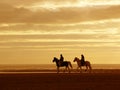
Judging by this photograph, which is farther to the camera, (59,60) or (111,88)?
(59,60)

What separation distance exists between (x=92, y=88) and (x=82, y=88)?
623mm

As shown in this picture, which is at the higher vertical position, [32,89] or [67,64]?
[67,64]

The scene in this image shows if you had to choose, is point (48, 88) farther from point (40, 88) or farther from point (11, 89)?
point (11, 89)

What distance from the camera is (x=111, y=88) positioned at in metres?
29.1

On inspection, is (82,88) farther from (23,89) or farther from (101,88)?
(23,89)

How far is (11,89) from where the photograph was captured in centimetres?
2892

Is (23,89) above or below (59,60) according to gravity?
below

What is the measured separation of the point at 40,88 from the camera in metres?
29.5

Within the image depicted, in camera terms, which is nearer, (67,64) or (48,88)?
(48,88)

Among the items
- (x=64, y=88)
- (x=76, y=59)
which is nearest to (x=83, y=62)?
(x=76, y=59)

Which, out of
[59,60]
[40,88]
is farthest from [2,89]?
[59,60]

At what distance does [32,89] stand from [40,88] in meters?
0.80

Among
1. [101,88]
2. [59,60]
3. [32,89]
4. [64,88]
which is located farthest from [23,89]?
[59,60]

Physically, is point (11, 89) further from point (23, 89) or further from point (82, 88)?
point (82, 88)
